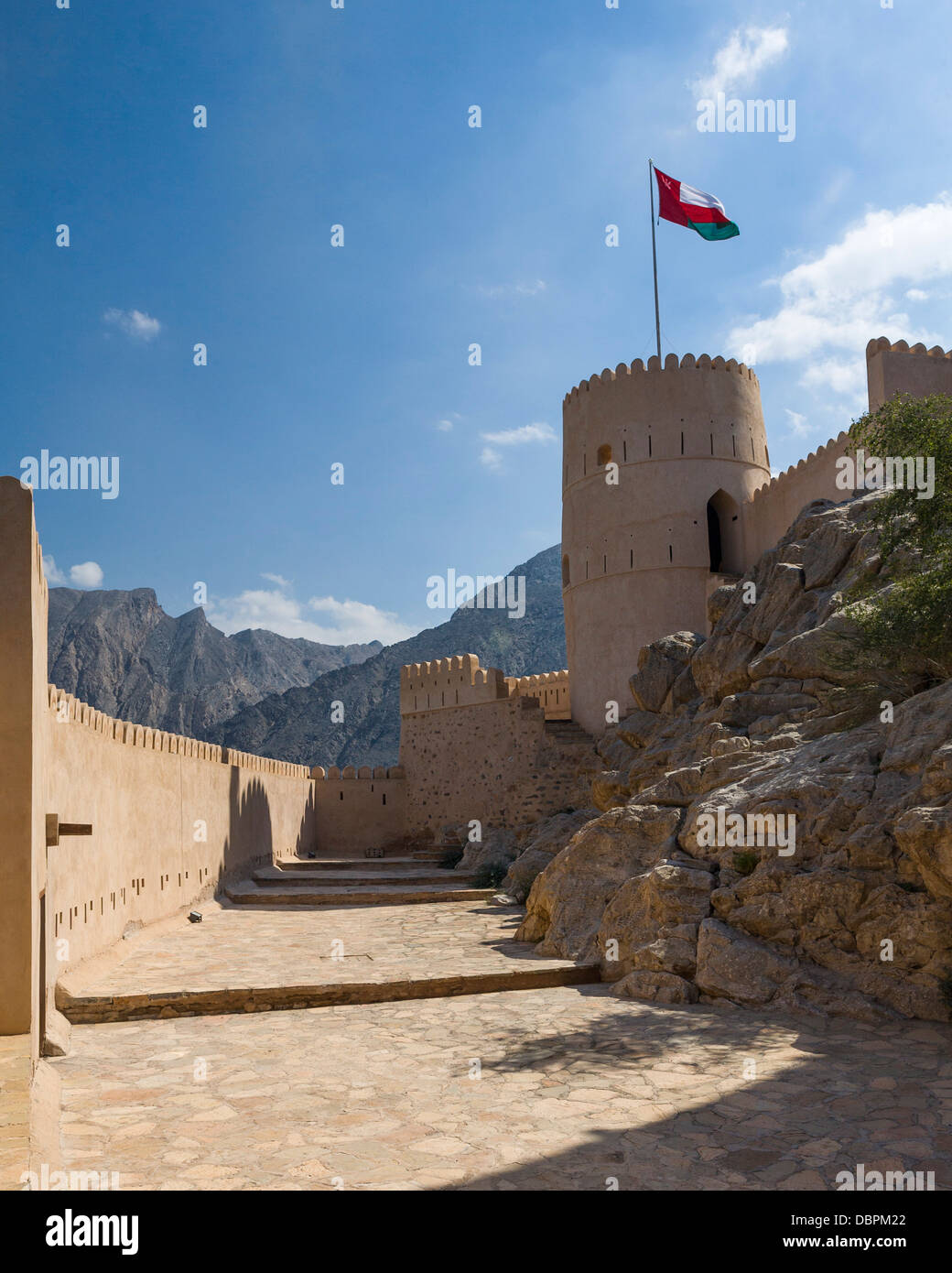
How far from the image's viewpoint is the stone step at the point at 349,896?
16.0 m

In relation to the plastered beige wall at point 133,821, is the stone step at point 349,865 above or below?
below

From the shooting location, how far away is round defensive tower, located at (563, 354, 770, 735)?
20.8 meters

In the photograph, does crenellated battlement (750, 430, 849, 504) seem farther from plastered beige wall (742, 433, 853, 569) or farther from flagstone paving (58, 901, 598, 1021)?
flagstone paving (58, 901, 598, 1021)

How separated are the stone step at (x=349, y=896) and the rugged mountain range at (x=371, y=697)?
3853cm

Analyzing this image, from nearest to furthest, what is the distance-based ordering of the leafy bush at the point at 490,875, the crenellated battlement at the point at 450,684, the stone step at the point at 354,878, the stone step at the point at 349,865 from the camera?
the leafy bush at the point at 490,875 < the stone step at the point at 354,878 < the stone step at the point at 349,865 < the crenellated battlement at the point at 450,684

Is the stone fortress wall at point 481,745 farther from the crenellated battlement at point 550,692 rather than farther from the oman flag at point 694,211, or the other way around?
the oman flag at point 694,211

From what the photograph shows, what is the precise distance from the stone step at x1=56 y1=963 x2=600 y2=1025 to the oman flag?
17237mm

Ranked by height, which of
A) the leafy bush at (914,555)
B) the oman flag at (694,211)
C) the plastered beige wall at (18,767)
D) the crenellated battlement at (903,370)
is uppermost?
the oman flag at (694,211)

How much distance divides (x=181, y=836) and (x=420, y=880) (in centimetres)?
633

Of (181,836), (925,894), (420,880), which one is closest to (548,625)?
(420,880)

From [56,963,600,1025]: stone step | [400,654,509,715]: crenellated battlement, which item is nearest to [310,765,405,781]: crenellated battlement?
[400,654,509,715]: crenellated battlement

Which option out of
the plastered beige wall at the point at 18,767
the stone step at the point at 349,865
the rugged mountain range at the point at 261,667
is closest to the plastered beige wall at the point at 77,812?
the plastered beige wall at the point at 18,767

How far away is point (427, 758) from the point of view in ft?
83.4

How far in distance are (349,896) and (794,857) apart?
32.8 feet
